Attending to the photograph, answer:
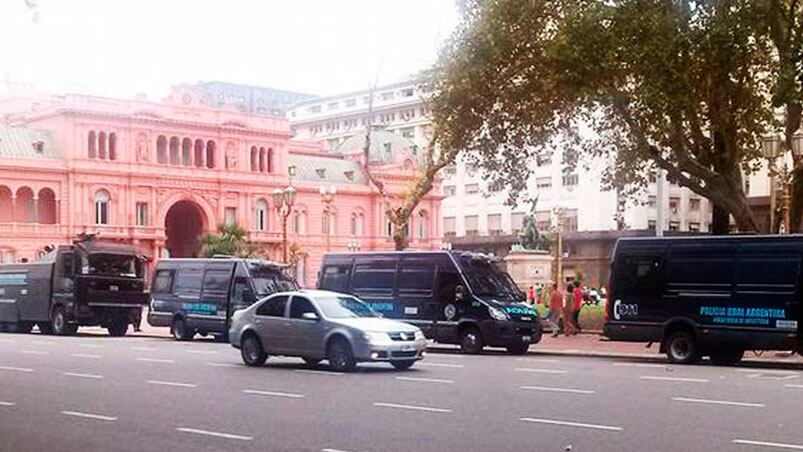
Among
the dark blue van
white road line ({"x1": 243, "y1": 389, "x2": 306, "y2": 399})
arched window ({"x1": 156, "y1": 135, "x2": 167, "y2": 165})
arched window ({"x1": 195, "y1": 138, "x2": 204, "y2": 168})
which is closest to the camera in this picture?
white road line ({"x1": 243, "y1": 389, "x2": 306, "y2": 399})

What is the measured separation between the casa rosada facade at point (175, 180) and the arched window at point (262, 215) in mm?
92

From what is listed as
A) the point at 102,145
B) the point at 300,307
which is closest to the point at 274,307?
the point at 300,307

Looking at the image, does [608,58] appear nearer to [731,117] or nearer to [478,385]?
[731,117]

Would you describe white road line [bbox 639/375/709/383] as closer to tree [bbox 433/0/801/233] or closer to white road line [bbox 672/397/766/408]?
white road line [bbox 672/397/766/408]

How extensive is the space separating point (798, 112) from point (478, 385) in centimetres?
1280

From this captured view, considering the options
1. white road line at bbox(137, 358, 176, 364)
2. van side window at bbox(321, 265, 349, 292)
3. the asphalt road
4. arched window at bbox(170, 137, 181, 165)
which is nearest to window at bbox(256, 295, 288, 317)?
the asphalt road

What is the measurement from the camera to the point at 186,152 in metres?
79.4

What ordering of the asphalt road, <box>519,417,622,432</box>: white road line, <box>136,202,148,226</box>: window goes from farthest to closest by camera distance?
<box>136,202,148,226</box>: window → <box>519,417,622,432</box>: white road line → the asphalt road

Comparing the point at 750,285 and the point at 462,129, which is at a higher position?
the point at 462,129

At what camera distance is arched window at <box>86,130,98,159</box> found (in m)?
73.2

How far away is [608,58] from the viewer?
78.4ft

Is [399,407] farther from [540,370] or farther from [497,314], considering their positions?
[497,314]

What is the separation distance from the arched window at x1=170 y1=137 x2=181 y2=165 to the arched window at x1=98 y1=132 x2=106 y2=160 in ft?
17.8

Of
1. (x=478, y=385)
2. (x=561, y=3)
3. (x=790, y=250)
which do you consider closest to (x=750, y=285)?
(x=790, y=250)
